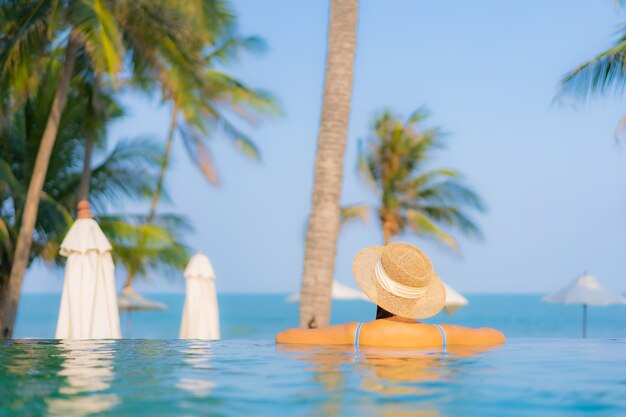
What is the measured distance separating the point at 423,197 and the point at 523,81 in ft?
93.1

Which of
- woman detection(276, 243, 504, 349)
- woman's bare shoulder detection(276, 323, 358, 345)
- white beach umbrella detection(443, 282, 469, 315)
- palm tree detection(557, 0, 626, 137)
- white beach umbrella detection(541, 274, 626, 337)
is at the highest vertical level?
palm tree detection(557, 0, 626, 137)

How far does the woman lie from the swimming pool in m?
0.11

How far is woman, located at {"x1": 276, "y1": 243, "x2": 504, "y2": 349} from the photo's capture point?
229 inches

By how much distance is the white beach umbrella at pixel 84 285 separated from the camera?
1005 centimetres

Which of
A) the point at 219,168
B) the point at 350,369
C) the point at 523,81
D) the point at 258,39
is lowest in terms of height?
the point at 350,369

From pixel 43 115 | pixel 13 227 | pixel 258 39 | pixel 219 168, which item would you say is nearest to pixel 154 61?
pixel 43 115

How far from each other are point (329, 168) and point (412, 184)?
57.6 ft

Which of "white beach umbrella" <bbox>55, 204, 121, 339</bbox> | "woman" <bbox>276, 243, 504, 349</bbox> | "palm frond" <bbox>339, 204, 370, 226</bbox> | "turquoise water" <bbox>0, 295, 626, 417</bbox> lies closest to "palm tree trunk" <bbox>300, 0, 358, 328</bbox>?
"white beach umbrella" <bbox>55, 204, 121, 339</bbox>

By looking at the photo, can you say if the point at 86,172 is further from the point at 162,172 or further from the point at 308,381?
the point at 308,381

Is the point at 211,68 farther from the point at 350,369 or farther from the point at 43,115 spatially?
the point at 350,369

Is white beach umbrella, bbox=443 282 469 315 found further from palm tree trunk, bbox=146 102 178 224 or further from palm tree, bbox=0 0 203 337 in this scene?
palm tree, bbox=0 0 203 337

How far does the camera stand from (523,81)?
53.4 m

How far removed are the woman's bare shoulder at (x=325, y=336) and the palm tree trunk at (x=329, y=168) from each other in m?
3.49

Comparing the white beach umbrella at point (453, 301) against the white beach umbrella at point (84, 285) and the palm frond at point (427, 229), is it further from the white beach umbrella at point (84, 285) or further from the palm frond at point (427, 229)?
the white beach umbrella at point (84, 285)
